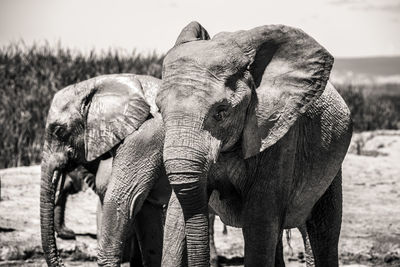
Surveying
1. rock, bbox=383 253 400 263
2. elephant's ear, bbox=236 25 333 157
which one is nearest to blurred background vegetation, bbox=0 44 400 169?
rock, bbox=383 253 400 263

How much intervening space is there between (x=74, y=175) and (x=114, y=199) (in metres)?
4.80

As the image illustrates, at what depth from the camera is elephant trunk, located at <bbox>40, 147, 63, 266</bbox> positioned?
785 centimetres

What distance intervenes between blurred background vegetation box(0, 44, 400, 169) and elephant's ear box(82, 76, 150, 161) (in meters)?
7.71

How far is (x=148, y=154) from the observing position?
7.34 metres

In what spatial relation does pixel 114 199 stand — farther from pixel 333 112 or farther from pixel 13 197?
pixel 13 197

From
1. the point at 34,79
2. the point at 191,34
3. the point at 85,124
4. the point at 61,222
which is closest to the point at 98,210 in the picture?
the point at 85,124

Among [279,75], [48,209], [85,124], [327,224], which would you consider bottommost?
[48,209]

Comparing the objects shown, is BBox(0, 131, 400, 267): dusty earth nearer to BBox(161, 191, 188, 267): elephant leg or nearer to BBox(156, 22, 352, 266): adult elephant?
BBox(156, 22, 352, 266): adult elephant

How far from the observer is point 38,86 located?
1756 centimetres

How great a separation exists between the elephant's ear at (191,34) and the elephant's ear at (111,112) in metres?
1.71

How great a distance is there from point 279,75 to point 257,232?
0.94m

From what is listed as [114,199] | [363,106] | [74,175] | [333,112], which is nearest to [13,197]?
[74,175]

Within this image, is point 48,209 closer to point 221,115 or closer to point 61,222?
point 61,222

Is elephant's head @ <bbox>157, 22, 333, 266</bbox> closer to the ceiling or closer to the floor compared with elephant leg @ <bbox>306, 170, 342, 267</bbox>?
closer to the ceiling
